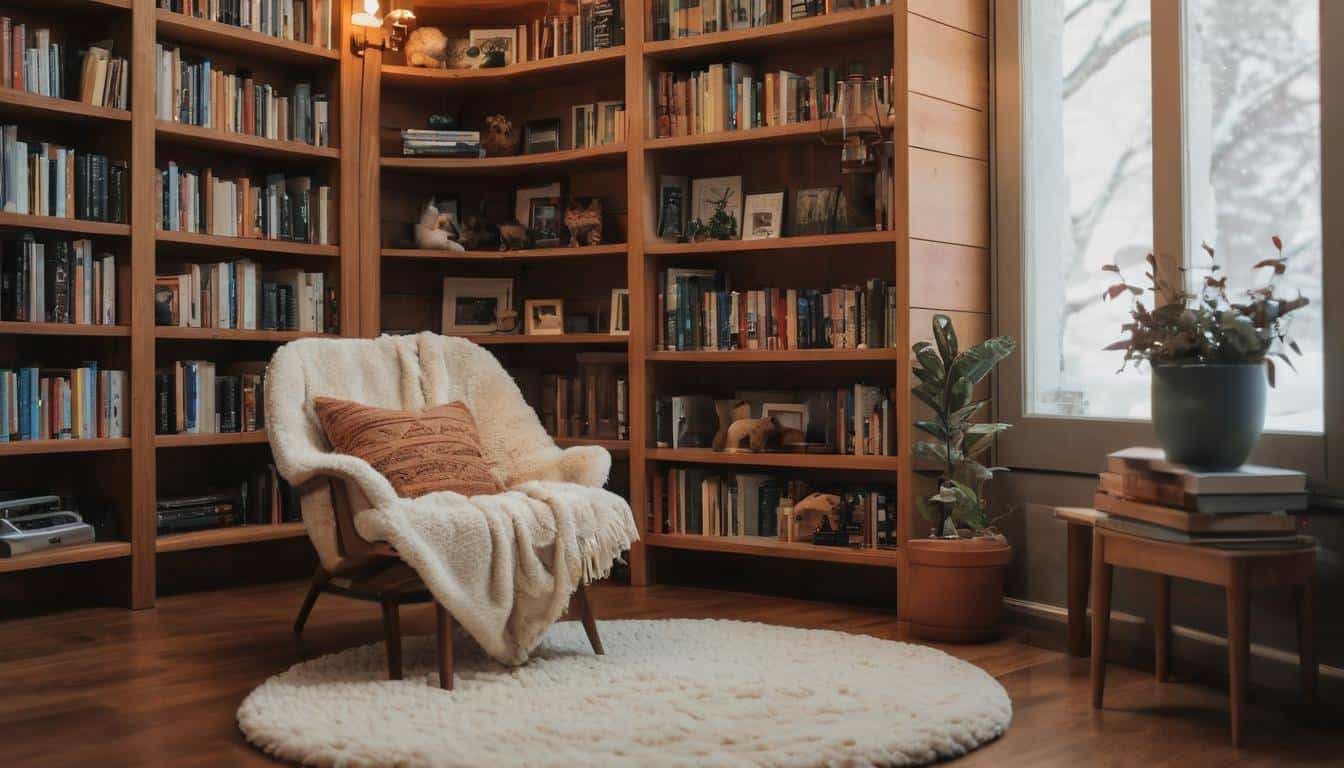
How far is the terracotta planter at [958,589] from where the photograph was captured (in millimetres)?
3789

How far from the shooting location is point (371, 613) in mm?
4250

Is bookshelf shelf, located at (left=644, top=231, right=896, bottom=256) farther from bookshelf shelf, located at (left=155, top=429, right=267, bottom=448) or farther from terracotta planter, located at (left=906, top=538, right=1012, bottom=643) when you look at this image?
bookshelf shelf, located at (left=155, top=429, right=267, bottom=448)

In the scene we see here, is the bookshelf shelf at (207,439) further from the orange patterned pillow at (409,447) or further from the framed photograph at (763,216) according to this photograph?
the framed photograph at (763,216)

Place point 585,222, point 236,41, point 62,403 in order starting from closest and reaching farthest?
point 62,403 → point 236,41 → point 585,222

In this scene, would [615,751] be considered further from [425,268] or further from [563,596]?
[425,268]

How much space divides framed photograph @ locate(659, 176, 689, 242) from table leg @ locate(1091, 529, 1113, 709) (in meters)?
2.21

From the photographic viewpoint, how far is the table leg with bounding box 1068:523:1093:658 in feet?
12.0

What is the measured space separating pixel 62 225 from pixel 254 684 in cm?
183

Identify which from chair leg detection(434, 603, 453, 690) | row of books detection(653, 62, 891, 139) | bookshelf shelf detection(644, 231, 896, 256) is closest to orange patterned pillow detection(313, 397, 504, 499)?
chair leg detection(434, 603, 453, 690)

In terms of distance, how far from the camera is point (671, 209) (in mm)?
4855

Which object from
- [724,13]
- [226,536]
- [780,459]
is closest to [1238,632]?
[780,459]

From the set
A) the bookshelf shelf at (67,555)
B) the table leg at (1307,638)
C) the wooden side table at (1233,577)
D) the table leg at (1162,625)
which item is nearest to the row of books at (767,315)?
the table leg at (1162,625)

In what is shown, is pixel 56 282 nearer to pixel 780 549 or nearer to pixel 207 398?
pixel 207 398

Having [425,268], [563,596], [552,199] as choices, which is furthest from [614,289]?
[563,596]
